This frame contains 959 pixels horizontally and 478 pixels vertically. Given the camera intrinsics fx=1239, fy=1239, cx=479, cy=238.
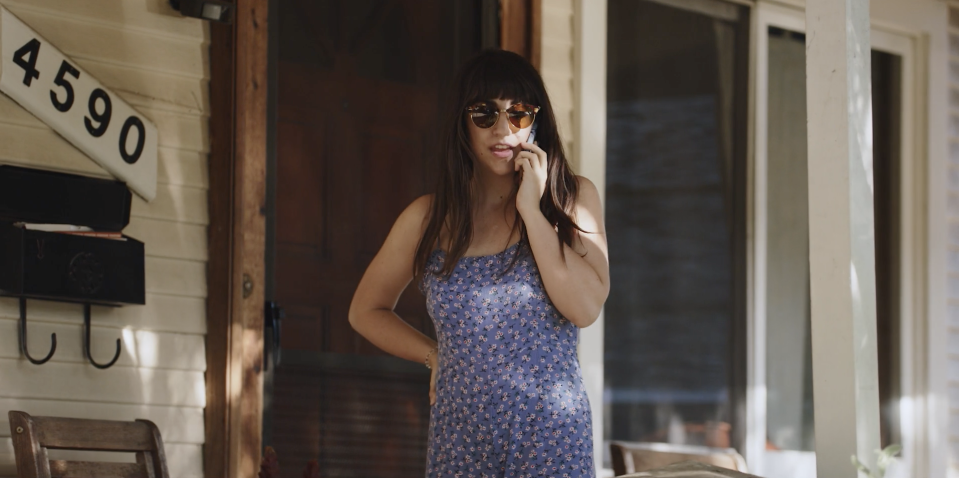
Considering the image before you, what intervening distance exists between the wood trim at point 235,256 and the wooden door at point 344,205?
142 millimetres

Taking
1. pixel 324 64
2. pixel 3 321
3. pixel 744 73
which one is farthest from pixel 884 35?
pixel 3 321

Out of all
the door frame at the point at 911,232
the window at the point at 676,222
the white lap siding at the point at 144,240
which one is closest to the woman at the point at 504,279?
the white lap siding at the point at 144,240

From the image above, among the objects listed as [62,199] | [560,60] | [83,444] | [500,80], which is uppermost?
[560,60]

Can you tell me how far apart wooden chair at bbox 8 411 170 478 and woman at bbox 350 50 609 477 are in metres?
0.75

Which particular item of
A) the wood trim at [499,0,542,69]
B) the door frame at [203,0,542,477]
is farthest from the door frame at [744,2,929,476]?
the door frame at [203,0,542,477]

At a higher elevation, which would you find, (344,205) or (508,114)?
(508,114)

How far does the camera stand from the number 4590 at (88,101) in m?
3.05

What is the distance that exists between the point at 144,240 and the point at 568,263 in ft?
4.35

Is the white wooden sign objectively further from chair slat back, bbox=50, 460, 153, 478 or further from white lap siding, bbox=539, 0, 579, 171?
white lap siding, bbox=539, 0, 579, 171

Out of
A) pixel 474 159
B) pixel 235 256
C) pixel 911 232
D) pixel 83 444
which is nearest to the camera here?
pixel 474 159

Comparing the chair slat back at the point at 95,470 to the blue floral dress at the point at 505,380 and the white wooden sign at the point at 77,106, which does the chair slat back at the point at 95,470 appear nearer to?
the white wooden sign at the point at 77,106

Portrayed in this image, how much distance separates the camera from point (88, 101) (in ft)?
10.3

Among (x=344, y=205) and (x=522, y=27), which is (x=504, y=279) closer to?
(x=344, y=205)

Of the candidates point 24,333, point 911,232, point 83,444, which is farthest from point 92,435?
point 911,232
